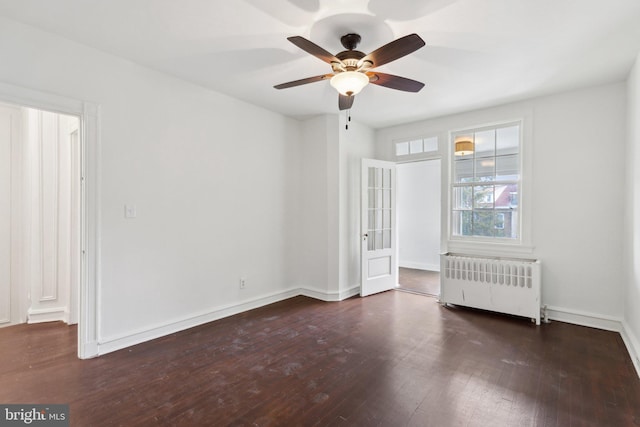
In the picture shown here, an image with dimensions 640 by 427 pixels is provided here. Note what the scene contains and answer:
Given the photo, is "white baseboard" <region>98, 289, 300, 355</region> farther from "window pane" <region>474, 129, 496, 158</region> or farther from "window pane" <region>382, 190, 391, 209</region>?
"window pane" <region>474, 129, 496, 158</region>

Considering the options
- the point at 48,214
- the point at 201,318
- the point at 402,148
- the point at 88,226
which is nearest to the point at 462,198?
the point at 402,148

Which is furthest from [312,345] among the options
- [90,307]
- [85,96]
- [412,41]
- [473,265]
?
[85,96]

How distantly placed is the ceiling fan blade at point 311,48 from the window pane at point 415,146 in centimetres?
290

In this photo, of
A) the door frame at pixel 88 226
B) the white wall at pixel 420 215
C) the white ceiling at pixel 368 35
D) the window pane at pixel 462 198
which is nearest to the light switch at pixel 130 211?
the door frame at pixel 88 226

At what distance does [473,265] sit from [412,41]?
306 cm

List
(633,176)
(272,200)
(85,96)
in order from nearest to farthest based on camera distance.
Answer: (85,96) → (633,176) → (272,200)

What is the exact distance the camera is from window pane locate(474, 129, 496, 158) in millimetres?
4223

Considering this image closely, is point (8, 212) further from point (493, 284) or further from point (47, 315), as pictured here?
point (493, 284)

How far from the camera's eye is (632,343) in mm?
2820

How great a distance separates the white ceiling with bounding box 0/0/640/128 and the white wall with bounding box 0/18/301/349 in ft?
0.72

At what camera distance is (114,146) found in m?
2.87

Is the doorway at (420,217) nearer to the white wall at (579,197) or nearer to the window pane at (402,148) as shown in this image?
the window pane at (402,148)

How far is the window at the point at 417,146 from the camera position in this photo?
4.75m

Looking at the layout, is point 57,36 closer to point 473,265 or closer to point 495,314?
point 473,265
